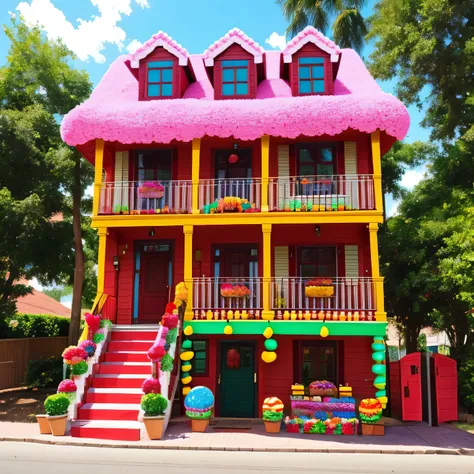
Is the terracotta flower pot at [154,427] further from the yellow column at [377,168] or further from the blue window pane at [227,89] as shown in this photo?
the blue window pane at [227,89]

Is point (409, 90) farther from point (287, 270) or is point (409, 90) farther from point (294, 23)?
point (287, 270)

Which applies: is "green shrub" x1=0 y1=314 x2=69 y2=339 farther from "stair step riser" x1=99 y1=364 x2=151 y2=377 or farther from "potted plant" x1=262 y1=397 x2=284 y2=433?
"potted plant" x1=262 y1=397 x2=284 y2=433

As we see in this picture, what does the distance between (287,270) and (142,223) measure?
14.4ft

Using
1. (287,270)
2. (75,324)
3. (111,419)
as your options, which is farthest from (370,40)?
(111,419)

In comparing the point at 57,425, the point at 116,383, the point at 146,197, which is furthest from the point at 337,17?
the point at 57,425

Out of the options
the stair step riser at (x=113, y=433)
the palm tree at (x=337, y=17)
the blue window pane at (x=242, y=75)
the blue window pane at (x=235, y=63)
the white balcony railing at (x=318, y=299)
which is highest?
the palm tree at (x=337, y=17)

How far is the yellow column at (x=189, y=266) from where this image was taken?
13645mm

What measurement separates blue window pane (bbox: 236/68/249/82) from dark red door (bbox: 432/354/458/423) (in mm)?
9723

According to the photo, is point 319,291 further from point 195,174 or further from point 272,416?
point 195,174

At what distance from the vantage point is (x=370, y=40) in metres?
22.9

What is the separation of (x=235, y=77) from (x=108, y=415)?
10.3 m

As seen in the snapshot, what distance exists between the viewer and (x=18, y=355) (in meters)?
20.5

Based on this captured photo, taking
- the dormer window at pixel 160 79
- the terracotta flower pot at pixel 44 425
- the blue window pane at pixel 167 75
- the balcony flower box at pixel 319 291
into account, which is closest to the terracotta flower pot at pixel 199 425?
the terracotta flower pot at pixel 44 425

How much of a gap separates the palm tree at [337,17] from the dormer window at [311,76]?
9394 millimetres
